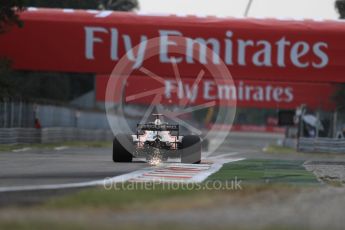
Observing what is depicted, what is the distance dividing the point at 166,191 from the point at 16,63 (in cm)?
1616

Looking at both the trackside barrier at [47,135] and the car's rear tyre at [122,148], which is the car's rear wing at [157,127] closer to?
the car's rear tyre at [122,148]

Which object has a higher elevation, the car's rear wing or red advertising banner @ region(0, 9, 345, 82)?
red advertising banner @ region(0, 9, 345, 82)

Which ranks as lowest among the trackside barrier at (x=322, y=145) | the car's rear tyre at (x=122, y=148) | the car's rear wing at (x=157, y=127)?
the trackside barrier at (x=322, y=145)

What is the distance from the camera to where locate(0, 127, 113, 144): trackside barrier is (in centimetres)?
3058

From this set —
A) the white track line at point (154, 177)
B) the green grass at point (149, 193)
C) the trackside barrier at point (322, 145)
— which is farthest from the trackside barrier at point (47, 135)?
the green grass at point (149, 193)

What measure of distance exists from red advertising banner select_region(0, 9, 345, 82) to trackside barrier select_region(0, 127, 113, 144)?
16.3ft

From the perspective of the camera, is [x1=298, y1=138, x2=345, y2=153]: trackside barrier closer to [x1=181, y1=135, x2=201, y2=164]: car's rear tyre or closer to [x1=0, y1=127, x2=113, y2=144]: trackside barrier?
[x1=0, y1=127, x2=113, y2=144]: trackside barrier

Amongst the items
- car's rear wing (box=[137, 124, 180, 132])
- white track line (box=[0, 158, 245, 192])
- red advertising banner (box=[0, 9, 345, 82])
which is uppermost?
red advertising banner (box=[0, 9, 345, 82])

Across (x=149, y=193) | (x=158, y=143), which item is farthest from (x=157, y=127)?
(x=149, y=193)

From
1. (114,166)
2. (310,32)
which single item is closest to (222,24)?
(310,32)

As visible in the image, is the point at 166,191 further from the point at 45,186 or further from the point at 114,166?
the point at 114,166

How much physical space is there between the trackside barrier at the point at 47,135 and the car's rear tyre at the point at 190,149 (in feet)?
41.3

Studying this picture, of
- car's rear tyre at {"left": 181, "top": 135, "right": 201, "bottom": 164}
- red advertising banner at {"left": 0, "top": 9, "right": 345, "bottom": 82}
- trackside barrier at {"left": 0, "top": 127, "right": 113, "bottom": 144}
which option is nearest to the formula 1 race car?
car's rear tyre at {"left": 181, "top": 135, "right": 201, "bottom": 164}

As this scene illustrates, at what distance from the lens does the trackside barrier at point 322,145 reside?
1348 inches
